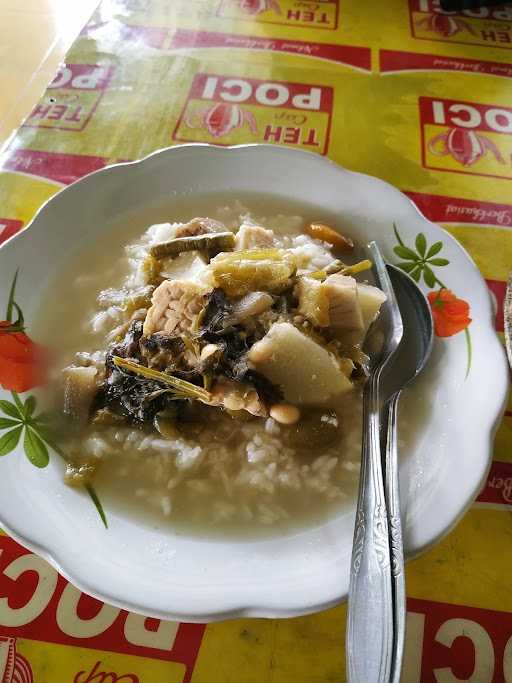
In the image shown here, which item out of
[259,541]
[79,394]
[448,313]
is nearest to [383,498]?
[259,541]

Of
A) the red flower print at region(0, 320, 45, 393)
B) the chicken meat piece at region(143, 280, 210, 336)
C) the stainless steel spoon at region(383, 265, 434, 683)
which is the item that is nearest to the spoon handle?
the stainless steel spoon at region(383, 265, 434, 683)

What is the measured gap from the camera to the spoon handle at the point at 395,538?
1.14m

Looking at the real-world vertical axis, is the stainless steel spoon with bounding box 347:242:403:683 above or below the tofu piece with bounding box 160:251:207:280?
below

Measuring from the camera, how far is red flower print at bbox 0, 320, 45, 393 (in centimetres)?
178

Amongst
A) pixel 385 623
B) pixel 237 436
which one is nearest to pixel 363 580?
pixel 385 623

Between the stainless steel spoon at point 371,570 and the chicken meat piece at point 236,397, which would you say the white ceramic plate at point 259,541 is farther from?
the chicken meat piece at point 236,397

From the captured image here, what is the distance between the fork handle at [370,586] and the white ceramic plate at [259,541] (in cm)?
8

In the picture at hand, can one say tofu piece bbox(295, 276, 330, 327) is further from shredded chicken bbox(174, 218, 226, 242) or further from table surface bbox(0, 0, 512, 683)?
table surface bbox(0, 0, 512, 683)

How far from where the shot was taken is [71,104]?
2.95 m

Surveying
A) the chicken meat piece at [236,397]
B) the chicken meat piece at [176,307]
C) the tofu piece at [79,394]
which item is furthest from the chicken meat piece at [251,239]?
the tofu piece at [79,394]

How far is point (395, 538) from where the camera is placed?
1337 millimetres

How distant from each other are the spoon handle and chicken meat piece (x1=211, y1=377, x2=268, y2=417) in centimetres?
38

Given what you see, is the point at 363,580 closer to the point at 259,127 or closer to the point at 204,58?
the point at 259,127

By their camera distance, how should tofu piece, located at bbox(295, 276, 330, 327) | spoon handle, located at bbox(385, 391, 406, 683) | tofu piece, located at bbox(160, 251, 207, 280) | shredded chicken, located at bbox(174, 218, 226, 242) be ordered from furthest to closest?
shredded chicken, located at bbox(174, 218, 226, 242) → tofu piece, located at bbox(160, 251, 207, 280) → tofu piece, located at bbox(295, 276, 330, 327) → spoon handle, located at bbox(385, 391, 406, 683)
